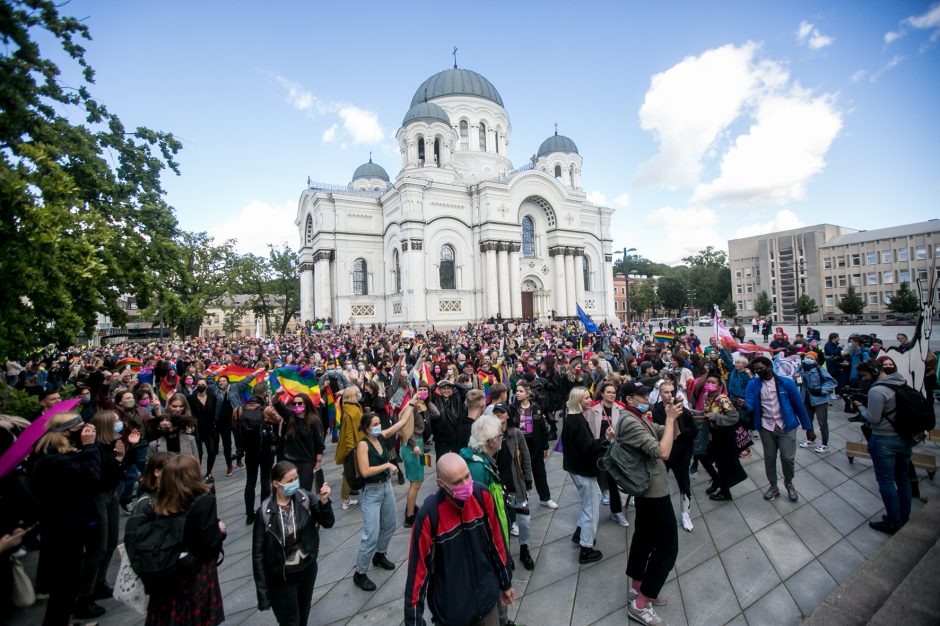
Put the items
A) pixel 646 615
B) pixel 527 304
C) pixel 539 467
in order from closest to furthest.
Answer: pixel 646 615 → pixel 539 467 → pixel 527 304

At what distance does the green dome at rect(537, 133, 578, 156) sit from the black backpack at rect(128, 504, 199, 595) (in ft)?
156

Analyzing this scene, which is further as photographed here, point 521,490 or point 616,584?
point 521,490

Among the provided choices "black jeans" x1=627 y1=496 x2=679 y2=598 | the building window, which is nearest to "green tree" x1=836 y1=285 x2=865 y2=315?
the building window

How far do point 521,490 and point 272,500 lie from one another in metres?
2.36

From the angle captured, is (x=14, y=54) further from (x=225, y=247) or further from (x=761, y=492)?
(x=225, y=247)

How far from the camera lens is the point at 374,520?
170 inches

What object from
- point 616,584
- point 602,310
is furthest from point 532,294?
point 616,584

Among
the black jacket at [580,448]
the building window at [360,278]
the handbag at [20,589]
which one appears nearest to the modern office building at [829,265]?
the building window at [360,278]

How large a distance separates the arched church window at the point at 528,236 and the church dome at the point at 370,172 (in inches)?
645

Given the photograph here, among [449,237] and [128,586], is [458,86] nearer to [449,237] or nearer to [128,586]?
[449,237]

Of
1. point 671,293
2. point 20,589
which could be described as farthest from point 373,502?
point 671,293

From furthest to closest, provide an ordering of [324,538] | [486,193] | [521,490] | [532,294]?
[532,294] < [486,193] < [324,538] < [521,490]

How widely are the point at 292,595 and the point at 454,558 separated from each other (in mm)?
1317

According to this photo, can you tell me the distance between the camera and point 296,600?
10.4 ft
